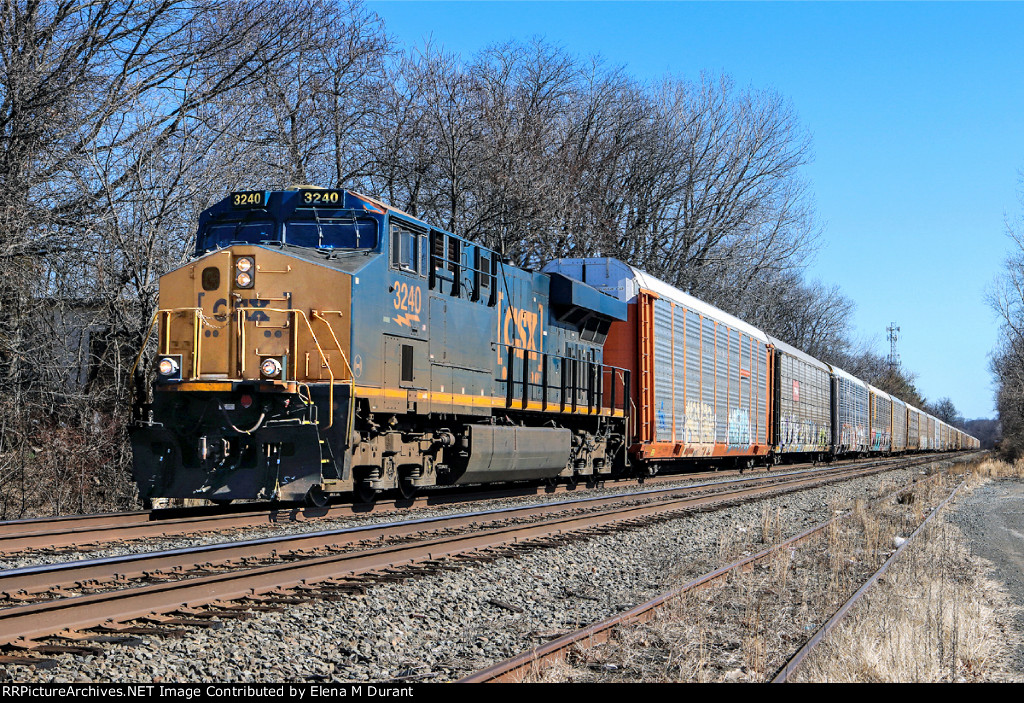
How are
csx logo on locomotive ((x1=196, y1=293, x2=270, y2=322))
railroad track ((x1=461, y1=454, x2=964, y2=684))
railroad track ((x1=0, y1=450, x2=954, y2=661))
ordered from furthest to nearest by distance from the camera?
csx logo on locomotive ((x1=196, y1=293, x2=270, y2=322)), railroad track ((x1=0, y1=450, x2=954, y2=661)), railroad track ((x1=461, y1=454, x2=964, y2=684))

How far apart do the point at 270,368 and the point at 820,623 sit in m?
5.72

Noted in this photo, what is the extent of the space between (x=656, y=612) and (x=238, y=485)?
4690mm

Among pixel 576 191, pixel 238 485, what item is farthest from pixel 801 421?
pixel 238 485

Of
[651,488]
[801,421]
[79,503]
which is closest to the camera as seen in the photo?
[79,503]

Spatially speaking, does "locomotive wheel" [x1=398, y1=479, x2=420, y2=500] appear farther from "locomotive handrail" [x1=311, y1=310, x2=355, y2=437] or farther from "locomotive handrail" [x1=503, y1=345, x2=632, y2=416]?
"locomotive handrail" [x1=311, y1=310, x2=355, y2=437]

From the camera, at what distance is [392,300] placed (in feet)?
34.7

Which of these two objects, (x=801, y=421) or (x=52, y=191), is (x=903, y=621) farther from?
(x=801, y=421)

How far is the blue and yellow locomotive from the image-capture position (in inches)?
372

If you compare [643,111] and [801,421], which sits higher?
[643,111]

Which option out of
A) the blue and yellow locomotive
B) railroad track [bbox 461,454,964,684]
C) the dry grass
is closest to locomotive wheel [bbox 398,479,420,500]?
the blue and yellow locomotive

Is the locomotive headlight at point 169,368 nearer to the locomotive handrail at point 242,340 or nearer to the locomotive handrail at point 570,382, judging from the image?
the locomotive handrail at point 242,340

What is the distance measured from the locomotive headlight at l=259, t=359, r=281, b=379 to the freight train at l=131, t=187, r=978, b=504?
0.05 feet

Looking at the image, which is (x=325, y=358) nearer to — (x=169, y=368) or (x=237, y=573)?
(x=169, y=368)

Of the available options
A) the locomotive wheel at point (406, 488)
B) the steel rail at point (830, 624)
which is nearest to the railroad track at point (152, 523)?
the locomotive wheel at point (406, 488)
